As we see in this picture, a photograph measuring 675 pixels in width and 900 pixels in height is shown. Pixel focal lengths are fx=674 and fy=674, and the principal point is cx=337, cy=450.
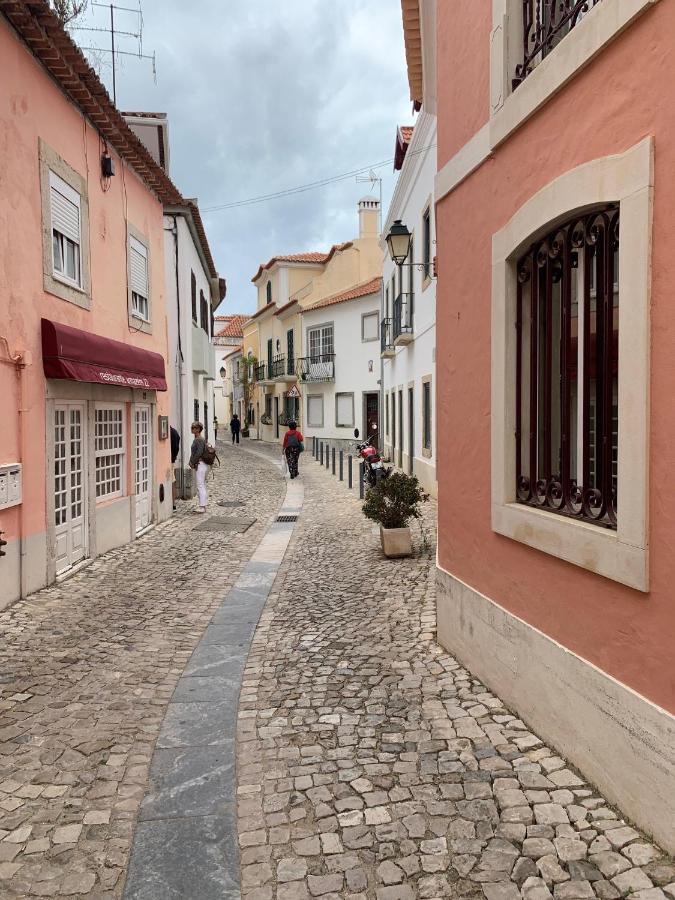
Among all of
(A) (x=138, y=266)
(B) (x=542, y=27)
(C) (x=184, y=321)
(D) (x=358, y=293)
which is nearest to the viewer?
(B) (x=542, y=27)

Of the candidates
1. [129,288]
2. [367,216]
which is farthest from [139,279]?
[367,216]

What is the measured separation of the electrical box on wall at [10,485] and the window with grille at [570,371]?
477cm

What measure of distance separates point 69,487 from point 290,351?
28.2 metres

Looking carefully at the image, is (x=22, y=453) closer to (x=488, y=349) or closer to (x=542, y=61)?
(x=488, y=349)

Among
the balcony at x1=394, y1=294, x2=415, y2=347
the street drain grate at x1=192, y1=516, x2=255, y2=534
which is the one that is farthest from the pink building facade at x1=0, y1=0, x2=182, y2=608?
the balcony at x1=394, y1=294, x2=415, y2=347

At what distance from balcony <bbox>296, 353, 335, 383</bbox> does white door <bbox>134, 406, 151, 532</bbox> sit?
20.6 metres

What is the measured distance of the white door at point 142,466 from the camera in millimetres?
10625

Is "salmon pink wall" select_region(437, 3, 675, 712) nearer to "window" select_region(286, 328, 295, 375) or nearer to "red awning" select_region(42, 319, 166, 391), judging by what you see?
"red awning" select_region(42, 319, 166, 391)

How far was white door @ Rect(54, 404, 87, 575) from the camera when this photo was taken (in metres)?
7.73

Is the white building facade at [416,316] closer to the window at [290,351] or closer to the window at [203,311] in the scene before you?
the window at [203,311]

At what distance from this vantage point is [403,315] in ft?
56.5

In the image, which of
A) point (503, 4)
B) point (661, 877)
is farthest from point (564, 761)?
point (503, 4)

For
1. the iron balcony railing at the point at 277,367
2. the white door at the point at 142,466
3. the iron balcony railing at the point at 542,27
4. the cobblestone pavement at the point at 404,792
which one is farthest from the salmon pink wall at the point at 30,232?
the iron balcony railing at the point at 277,367

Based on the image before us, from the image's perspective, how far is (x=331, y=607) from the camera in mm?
6520
